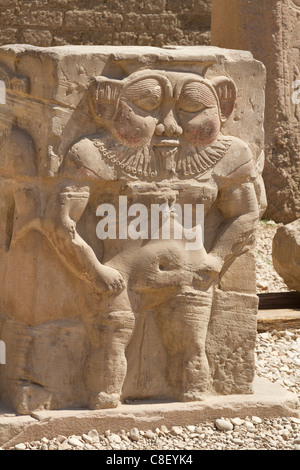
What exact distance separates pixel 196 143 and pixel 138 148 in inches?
10.7

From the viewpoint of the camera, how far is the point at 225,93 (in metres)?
4.41

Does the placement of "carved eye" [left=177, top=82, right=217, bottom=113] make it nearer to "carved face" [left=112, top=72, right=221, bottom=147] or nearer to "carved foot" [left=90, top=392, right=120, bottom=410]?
"carved face" [left=112, top=72, right=221, bottom=147]

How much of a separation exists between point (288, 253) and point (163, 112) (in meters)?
2.31

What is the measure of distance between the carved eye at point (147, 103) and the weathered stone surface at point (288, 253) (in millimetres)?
2290

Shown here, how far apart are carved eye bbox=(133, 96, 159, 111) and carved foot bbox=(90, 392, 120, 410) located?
1.28m

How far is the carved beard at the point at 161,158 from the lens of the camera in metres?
4.25

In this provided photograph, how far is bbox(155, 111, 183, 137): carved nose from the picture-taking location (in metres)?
4.31

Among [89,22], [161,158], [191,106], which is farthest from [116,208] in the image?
[89,22]

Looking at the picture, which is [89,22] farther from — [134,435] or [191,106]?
[134,435]

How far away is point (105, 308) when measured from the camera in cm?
429

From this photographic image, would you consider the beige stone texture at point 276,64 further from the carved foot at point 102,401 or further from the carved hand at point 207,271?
the carved foot at point 102,401

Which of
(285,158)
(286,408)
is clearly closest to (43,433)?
(286,408)

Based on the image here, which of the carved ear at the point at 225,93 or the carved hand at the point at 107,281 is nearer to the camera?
the carved hand at the point at 107,281

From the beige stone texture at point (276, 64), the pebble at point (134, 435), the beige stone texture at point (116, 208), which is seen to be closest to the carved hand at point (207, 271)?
the beige stone texture at point (116, 208)
